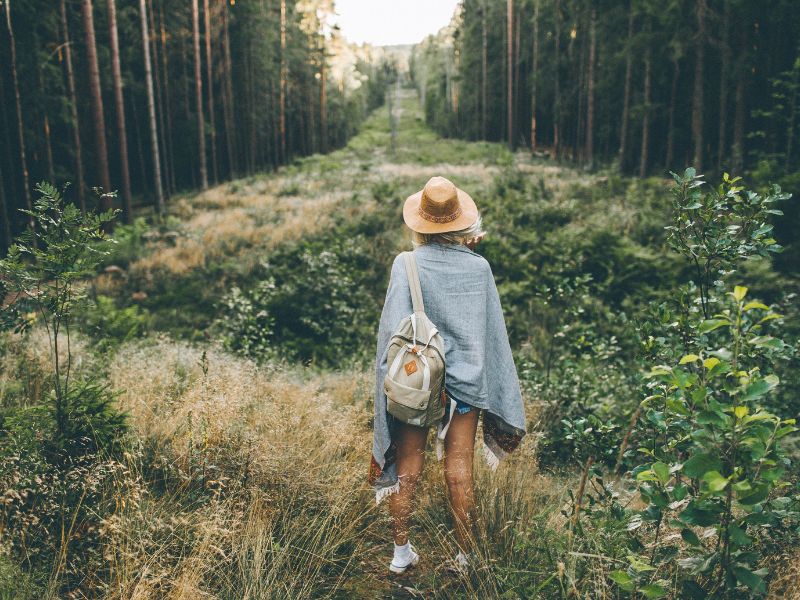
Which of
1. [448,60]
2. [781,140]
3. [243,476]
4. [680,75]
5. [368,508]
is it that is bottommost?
[368,508]

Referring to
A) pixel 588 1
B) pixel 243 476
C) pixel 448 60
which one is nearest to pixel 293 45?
pixel 588 1

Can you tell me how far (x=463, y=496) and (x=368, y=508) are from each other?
0.76m

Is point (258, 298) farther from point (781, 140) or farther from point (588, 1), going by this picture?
point (588, 1)

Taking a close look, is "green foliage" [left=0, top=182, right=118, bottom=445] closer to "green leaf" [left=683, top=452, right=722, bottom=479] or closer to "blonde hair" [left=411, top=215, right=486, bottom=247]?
"blonde hair" [left=411, top=215, right=486, bottom=247]

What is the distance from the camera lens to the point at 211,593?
8.41 feet

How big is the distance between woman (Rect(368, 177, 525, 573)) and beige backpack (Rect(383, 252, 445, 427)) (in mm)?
162

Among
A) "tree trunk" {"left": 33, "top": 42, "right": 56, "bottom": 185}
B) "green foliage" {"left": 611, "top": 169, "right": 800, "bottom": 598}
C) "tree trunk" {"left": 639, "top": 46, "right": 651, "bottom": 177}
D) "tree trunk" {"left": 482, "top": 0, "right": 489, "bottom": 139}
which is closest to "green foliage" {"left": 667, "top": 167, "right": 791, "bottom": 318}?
"green foliage" {"left": 611, "top": 169, "right": 800, "bottom": 598}

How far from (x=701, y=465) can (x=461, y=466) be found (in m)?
1.53

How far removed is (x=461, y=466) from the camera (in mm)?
2996

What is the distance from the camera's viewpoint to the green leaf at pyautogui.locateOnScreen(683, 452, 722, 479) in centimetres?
164

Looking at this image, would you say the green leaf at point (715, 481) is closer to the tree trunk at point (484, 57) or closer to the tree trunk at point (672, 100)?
the tree trunk at point (672, 100)

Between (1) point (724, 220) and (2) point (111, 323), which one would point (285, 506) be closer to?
(1) point (724, 220)

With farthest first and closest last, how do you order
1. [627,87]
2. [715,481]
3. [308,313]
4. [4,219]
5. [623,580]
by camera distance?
[627,87], [4,219], [308,313], [623,580], [715,481]

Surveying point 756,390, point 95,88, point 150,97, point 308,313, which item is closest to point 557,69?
point 150,97
